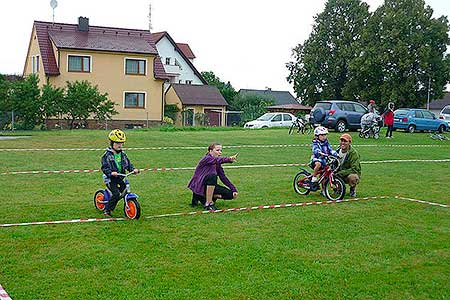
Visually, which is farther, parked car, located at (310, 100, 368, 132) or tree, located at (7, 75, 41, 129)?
tree, located at (7, 75, 41, 129)

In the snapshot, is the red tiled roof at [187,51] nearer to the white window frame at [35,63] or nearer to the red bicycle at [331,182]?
the white window frame at [35,63]

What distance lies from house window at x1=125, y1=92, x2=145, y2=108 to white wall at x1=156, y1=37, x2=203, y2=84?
14756 millimetres

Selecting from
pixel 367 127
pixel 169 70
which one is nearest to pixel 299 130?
pixel 367 127

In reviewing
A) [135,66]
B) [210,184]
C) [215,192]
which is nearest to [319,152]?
[215,192]

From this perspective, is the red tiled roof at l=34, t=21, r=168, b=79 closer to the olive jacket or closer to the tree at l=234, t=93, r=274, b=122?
the tree at l=234, t=93, r=274, b=122

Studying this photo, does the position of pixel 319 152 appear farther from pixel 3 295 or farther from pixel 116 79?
pixel 116 79

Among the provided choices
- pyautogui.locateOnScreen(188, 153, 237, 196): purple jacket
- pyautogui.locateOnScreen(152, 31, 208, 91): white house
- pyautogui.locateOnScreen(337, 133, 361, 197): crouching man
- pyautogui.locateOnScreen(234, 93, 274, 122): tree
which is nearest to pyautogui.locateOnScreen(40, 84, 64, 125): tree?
pyautogui.locateOnScreen(234, 93, 274, 122): tree

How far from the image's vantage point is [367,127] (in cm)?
2841

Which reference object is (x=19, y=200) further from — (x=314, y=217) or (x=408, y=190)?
(x=408, y=190)

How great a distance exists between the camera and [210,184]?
33.7 feet

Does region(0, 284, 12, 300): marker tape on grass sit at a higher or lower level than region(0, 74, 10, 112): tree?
lower

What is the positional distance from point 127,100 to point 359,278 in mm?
45124

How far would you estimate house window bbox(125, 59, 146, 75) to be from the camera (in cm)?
4978

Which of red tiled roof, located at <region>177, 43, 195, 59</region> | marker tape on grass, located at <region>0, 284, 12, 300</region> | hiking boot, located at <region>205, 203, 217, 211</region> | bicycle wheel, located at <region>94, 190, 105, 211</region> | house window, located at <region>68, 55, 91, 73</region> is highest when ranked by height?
red tiled roof, located at <region>177, 43, 195, 59</region>
